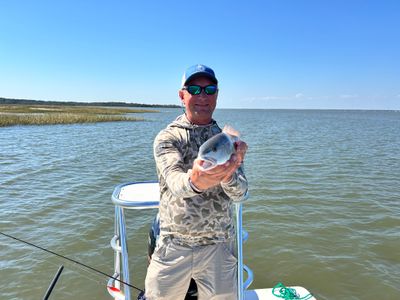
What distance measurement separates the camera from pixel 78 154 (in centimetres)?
2098

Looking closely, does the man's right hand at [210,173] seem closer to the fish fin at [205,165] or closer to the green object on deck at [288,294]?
the fish fin at [205,165]

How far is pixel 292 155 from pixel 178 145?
19491 mm

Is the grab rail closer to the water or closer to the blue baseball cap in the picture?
the blue baseball cap

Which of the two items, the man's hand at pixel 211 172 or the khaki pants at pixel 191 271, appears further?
the khaki pants at pixel 191 271

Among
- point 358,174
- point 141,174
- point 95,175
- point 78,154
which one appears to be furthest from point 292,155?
point 78,154

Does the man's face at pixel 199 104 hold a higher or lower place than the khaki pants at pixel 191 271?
higher

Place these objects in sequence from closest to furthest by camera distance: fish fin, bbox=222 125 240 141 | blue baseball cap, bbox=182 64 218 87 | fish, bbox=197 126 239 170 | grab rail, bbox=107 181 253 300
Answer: fish, bbox=197 126 239 170 < fish fin, bbox=222 125 240 141 < blue baseball cap, bbox=182 64 218 87 < grab rail, bbox=107 181 253 300

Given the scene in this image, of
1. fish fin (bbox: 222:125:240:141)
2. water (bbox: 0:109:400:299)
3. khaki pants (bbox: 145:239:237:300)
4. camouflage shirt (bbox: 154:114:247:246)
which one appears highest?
fish fin (bbox: 222:125:240:141)

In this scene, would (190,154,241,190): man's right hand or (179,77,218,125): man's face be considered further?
(179,77,218,125): man's face

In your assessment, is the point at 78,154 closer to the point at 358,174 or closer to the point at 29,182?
the point at 29,182

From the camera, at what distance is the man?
104 inches

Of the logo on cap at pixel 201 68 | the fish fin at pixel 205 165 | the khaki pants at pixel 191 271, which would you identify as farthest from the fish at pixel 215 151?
the khaki pants at pixel 191 271

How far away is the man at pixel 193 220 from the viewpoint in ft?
8.67

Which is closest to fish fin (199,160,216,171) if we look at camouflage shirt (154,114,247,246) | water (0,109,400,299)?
camouflage shirt (154,114,247,246)
